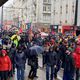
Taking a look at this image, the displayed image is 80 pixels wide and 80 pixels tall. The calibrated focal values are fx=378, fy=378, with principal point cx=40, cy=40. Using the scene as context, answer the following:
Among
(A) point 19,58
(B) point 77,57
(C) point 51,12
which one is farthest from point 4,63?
(C) point 51,12

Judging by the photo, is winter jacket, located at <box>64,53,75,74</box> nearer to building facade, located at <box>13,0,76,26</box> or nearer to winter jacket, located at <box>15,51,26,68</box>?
winter jacket, located at <box>15,51,26,68</box>

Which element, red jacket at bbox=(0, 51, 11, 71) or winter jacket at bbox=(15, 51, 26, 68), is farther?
winter jacket at bbox=(15, 51, 26, 68)

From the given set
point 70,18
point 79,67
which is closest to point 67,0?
point 70,18

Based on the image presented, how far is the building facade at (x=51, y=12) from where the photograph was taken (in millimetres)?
62125

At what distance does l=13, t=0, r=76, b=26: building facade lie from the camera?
62125 mm

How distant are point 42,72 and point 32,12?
72863 millimetres

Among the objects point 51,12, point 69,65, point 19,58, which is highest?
point 51,12

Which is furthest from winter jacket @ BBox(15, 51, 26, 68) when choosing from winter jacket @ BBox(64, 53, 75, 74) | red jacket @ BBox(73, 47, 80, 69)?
red jacket @ BBox(73, 47, 80, 69)

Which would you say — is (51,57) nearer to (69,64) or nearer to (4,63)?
(69,64)

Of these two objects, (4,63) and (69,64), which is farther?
(69,64)

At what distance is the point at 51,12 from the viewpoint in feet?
255

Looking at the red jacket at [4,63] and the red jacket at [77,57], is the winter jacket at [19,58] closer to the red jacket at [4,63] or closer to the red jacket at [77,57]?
the red jacket at [4,63]

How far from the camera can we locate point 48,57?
48.9 ft

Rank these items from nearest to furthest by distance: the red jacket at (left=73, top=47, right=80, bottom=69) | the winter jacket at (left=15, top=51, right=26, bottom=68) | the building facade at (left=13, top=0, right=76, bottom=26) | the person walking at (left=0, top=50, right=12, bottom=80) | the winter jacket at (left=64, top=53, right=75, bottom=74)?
1. the person walking at (left=0, top=50, right=12, bottom=80)
2. the winter jacket at (left=64, top=53, right=75, bottom=74)
3. the winter jacket at (left=15, top=51, right=26, bottom=68)
4. the red jacket at (left=73, top=47, right=80, bottom=69)
5. the building facade at (left=13, top=0, right=76, bottom=26)
